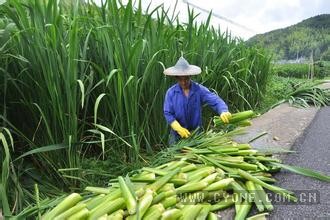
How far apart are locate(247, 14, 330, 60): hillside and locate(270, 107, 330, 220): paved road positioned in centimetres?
3530

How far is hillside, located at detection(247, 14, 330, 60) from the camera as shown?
138 feet

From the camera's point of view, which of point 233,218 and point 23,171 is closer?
point 233,218

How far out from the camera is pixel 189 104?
3.62 metres

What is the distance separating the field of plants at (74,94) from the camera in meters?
2.58

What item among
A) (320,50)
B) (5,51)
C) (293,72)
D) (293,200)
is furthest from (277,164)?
(320,50)

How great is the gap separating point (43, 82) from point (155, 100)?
1.08m

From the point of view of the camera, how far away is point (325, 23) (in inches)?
2152

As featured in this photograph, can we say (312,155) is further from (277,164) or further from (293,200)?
(293,200)

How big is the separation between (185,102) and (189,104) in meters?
0.06

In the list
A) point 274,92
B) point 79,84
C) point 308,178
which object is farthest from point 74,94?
point 274,92

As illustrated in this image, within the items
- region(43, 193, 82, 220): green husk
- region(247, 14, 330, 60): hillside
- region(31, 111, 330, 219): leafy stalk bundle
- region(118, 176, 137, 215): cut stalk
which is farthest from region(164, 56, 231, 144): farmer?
region(247, 14, 330, 60): hillside

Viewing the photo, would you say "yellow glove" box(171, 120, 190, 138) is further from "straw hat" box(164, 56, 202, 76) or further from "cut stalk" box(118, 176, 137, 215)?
"cut stalk" box(118, 176, 137, 215)

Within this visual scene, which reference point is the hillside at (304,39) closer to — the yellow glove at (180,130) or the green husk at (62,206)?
the yellow glove at (180,130)

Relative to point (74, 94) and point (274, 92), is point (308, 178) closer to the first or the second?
point (74, 94)
